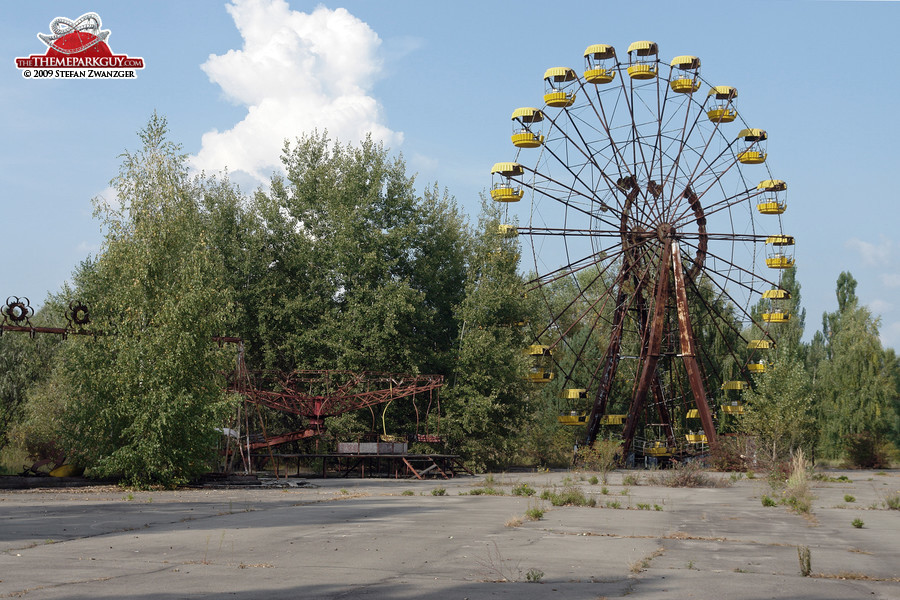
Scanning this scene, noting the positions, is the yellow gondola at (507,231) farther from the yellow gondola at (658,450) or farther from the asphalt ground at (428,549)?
the asphalt ground at (428,549)

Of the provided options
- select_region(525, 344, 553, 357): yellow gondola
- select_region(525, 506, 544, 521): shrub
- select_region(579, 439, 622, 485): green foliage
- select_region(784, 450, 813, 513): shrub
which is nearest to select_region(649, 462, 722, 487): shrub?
select_region(579, 439, 622, 485): green foliage

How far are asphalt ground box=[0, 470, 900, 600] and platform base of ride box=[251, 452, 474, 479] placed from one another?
11.6 metres

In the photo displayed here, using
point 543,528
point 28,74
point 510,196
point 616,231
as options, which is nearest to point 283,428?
point 510,196

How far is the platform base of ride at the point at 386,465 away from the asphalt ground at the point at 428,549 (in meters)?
11.6

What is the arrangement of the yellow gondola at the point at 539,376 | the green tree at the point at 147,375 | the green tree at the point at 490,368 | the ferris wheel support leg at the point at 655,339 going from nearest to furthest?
the green tree at the point at 147,375
the green tree at the point at 490,368
the ferris wheel support leg at the point at 655,339
the yellow gondola at the point at 539,376

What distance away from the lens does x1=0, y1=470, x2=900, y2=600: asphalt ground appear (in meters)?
8.69

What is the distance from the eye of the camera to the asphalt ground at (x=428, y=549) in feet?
28.5

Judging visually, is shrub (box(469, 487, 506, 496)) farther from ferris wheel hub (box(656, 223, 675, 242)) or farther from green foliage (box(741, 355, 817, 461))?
ferris wheel hub (box(656, 223, 675, 242))

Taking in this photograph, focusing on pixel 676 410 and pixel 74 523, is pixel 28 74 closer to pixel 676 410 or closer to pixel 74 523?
pixel 74 523

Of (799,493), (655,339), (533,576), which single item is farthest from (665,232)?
(533,576)

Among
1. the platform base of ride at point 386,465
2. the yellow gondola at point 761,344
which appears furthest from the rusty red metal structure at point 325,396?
the yellow gondola at point 761,344

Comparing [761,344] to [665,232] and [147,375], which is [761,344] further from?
[147,375]

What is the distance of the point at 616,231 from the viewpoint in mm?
42469

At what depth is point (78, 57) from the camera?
24.5 m
